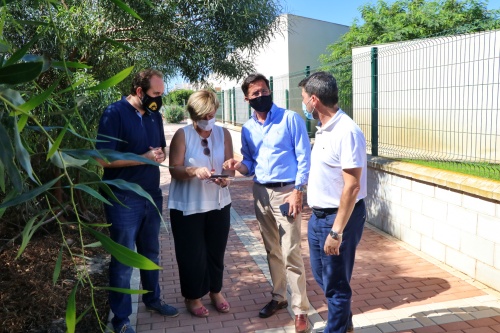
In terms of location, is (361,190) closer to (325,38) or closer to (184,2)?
(184,2)

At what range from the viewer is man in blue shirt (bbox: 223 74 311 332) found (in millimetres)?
3639

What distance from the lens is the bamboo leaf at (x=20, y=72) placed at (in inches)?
36.2

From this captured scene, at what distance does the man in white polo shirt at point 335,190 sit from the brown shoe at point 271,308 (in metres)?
0.83

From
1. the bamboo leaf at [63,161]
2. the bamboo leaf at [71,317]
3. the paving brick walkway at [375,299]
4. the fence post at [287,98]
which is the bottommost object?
the paving brick walkway at [375,299]

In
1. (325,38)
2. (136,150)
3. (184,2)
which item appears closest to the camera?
(136,150)

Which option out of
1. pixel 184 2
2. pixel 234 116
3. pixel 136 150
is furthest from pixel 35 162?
pixel 234 116

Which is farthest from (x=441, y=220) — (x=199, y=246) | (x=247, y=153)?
(x=199, y=246)

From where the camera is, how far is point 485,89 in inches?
181

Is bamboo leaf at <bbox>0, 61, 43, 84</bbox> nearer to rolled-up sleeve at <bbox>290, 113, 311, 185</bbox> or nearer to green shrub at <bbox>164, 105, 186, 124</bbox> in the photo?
rolled-up sleeve at <bbox>290, 113, 311, 185</bbox>

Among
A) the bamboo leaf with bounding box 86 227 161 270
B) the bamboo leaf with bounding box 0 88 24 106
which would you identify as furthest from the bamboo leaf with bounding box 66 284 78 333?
the bamboo leaf with bounding box 0 88 24 106

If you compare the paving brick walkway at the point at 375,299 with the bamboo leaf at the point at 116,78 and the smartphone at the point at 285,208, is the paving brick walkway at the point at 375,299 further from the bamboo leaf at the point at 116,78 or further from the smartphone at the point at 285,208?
the bamboo leaf at the point at 116,78

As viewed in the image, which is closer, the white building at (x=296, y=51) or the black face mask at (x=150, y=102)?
the black face mask at (x=150, y=102)

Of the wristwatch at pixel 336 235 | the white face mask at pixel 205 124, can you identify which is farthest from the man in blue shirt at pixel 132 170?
the wristwatch at pixel 336 235

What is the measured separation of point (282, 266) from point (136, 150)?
1521mm
